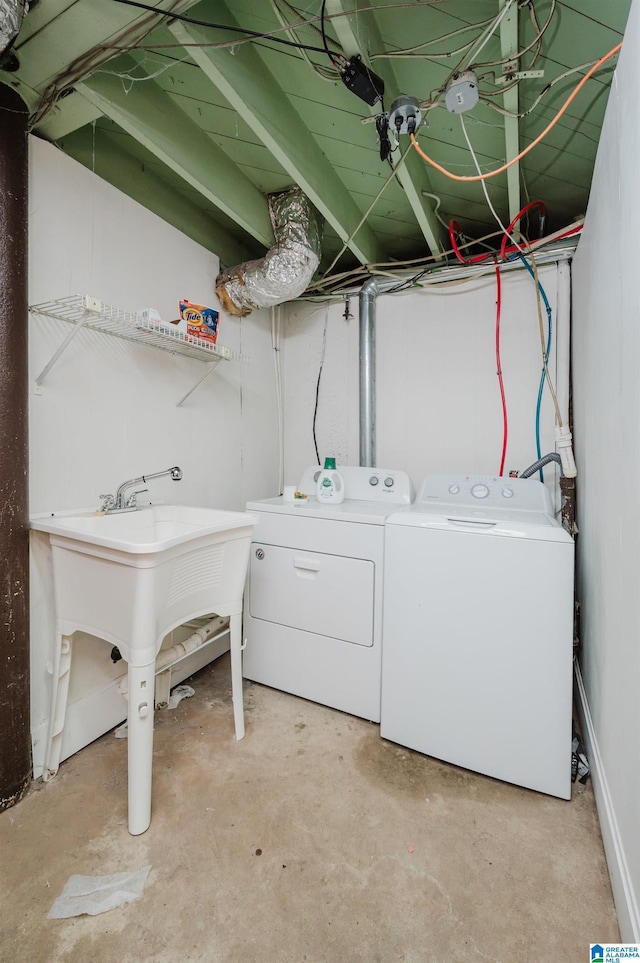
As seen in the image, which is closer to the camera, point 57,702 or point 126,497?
point 57,702

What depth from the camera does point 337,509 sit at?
5.99 ft

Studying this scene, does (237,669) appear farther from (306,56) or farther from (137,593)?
(306,56)

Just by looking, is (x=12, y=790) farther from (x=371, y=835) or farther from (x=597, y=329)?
(x=597, y=329)

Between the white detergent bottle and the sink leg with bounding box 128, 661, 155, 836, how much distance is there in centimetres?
107

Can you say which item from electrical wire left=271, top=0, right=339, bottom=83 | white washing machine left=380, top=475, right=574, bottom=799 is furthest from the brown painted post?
white washing machine left=380, top=475, right=574, bottom=799

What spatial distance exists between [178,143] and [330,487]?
4.93 ft

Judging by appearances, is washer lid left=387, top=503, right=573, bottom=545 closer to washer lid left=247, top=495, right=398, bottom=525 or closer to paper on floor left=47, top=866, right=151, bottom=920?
washer lid left=247, top=495, right=398, bottom=525

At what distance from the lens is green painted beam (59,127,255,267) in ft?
5.21

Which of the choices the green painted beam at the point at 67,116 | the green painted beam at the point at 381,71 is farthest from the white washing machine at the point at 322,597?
the green painted beam at the point at 67,116

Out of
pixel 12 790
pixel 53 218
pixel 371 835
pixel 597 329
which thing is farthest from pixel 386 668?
pixel 53 218

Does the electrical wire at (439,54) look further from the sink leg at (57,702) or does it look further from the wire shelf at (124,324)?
the sink leg at (57,702)

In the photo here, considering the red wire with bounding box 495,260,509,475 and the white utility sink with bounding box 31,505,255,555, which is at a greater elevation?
the red wire with bounding box 495,260,509,475

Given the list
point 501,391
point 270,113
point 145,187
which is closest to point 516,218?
point 501,391

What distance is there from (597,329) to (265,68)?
1.39 m
